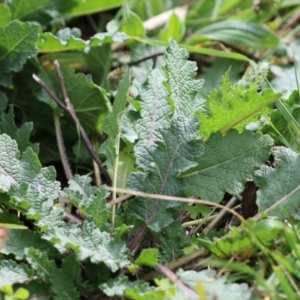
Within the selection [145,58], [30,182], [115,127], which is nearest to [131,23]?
[145,58]

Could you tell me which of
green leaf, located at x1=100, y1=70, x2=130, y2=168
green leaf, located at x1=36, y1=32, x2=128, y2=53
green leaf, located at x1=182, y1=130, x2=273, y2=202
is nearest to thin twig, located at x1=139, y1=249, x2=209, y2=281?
green leaf, located at x1=182, y1=130, x2=273, y2=202

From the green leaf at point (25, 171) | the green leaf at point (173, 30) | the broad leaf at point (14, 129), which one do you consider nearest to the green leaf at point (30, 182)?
the green leaf at point (25, 171)

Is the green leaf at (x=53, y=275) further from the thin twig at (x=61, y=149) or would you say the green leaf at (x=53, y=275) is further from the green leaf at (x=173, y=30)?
the green leaf at (x=173, y=30)

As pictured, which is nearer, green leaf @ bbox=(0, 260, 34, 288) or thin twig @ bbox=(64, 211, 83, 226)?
green leaf @ bbox=(0, 260, 34, 288)

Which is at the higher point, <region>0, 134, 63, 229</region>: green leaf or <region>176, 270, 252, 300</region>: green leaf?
<region>0, 134, 63, 229</region>: green leaf

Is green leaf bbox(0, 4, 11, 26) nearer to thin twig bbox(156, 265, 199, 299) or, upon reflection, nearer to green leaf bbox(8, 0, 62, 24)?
green leaf bbox(8, 0, 62, 24)
